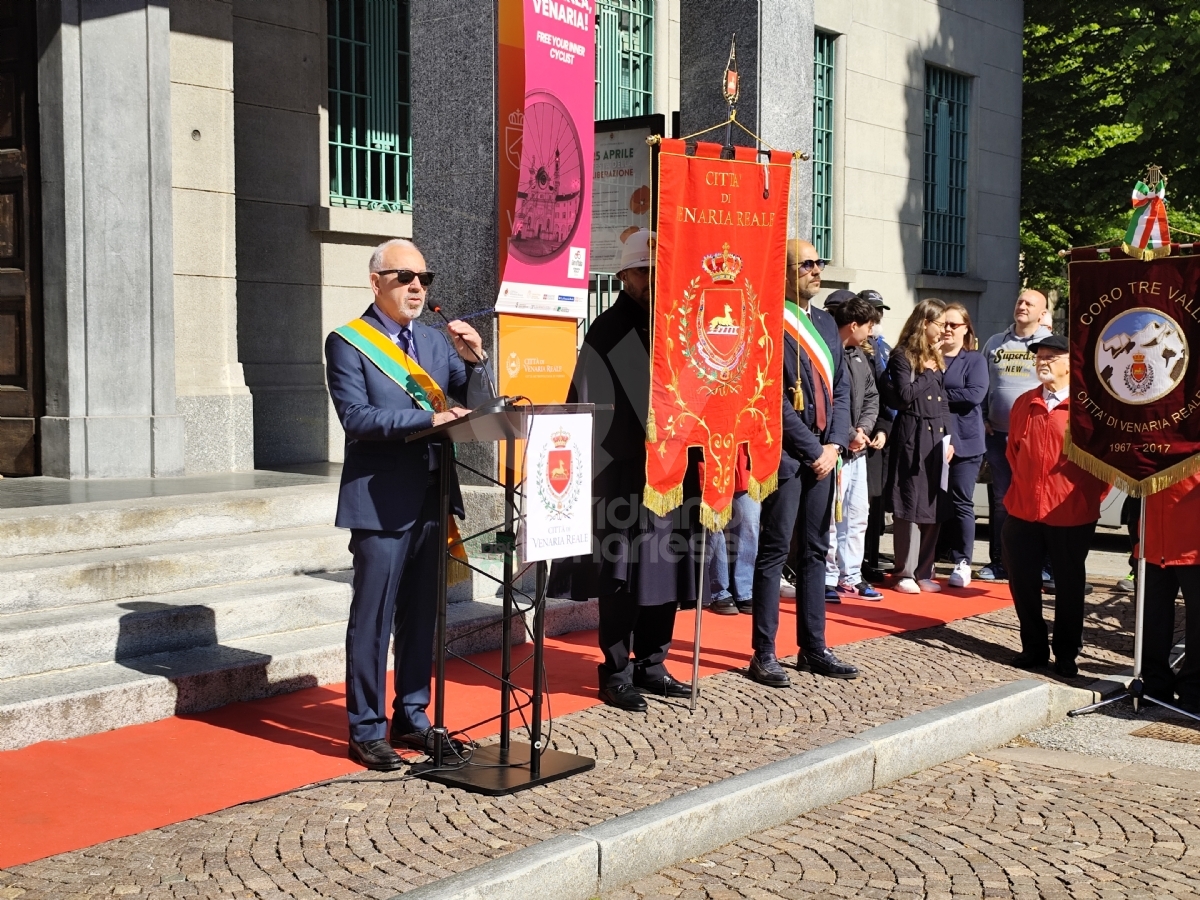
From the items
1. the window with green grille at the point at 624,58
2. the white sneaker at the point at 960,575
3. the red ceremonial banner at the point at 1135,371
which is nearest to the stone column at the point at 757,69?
the white sneaker at the point at 960,575

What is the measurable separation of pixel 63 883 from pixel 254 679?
92.3 inches

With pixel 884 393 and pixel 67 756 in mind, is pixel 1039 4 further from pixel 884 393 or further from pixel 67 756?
pixel 67 756

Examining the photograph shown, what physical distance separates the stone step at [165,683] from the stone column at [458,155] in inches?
89.8

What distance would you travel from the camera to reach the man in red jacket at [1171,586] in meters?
7.39

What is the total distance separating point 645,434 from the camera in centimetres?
675

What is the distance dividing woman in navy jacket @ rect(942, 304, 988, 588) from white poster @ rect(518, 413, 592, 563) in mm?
5324

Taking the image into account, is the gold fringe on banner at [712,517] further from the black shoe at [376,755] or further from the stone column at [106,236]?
the stone column at [106,236]

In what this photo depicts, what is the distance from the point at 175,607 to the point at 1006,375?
6576mm

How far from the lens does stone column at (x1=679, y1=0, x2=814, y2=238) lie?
10.8m

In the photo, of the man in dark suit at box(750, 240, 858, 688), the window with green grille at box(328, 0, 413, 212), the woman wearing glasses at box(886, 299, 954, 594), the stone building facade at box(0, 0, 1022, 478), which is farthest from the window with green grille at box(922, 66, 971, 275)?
the man in dark suit at box(750, 240, 858, 688)

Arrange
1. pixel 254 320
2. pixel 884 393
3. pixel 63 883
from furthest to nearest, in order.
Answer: pixel 254 320, pixel 884 393, pixel 63 883

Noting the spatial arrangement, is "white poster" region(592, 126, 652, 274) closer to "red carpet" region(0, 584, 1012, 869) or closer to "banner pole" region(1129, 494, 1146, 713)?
"red carpet" region(0, 584, 1012, 869)

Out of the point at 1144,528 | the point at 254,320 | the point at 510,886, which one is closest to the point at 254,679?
the point at 510,886

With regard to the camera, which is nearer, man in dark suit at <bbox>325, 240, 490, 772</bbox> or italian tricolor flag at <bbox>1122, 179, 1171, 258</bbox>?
man in dark suit at <bbox>325, 240, 490, 772</bbox>
